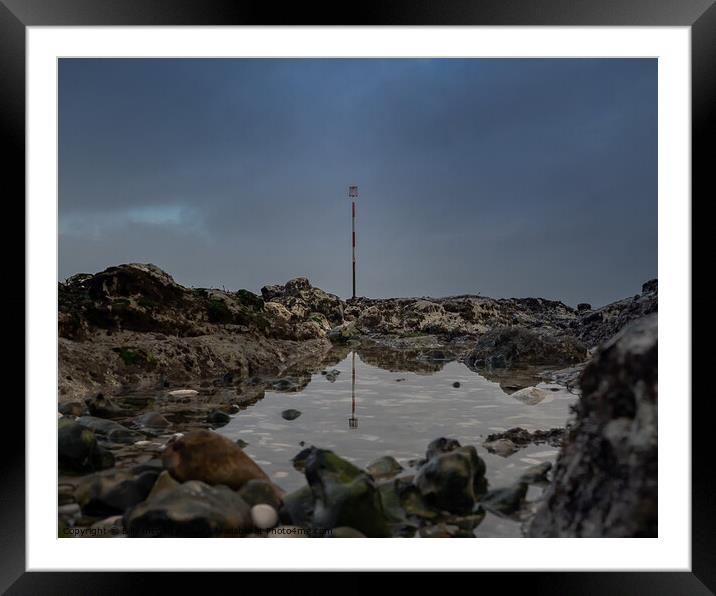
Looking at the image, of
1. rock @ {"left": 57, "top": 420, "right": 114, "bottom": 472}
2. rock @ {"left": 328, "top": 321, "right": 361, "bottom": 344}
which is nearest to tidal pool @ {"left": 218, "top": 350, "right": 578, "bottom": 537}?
rock @ {"left": 57, "top": 420, "right": 114, "bottom": 472}

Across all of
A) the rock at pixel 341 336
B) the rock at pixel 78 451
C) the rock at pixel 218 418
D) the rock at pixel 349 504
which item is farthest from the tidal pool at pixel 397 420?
the rock at pixel 341 336

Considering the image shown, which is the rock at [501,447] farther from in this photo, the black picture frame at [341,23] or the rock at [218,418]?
the rock at [218,418]

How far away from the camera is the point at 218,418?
20.2 feet

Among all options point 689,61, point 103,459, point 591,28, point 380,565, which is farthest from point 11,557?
point 689,61

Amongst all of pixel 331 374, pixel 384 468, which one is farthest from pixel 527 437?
pixel 331 374

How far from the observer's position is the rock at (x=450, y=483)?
342 cm

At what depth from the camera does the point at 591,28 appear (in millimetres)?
3262

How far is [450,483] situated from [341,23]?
317 cm

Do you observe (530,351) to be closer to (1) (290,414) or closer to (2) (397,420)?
(2) (397,420)

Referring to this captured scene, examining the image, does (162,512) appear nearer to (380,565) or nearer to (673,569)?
(380,565)

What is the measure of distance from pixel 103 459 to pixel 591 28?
16.5 feet

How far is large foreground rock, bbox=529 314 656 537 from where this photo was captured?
2527mm

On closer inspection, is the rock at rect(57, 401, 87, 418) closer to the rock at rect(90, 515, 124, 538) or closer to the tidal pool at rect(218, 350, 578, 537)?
the tidal pool at rect(218, 350, 578, 537)

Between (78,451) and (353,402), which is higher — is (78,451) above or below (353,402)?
above
